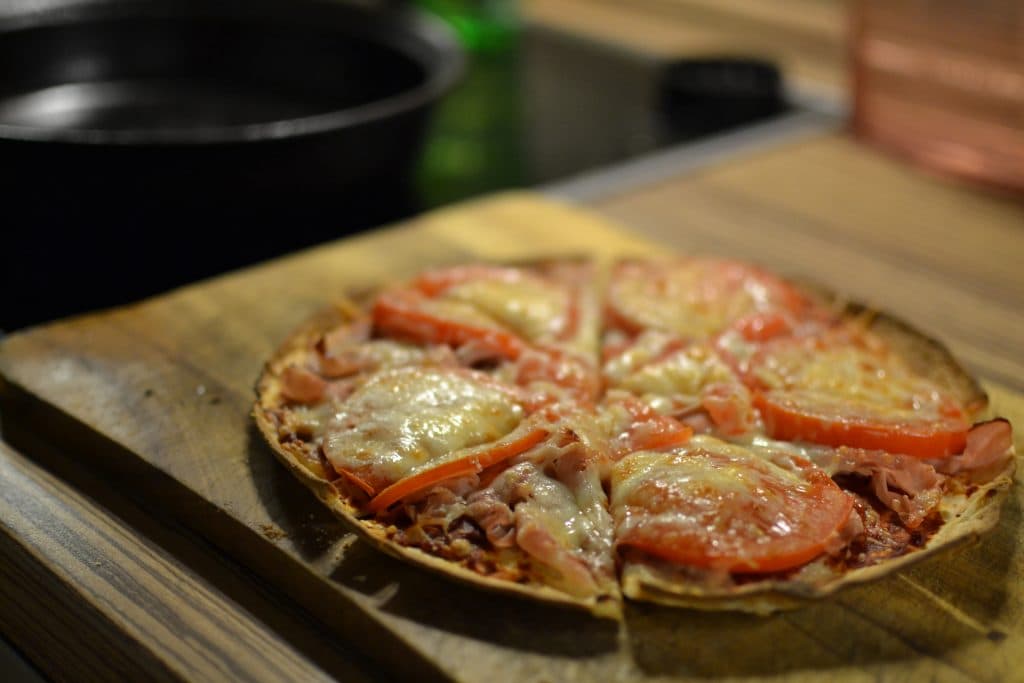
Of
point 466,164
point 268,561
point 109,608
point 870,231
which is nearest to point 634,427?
point 268,561

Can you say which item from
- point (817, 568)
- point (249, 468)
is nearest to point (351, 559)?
point (249, 468)

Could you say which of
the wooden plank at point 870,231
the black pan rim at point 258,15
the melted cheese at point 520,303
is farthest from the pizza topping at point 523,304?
the wooden plank at point 870,231

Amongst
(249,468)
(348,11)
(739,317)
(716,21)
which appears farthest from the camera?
(716,21)

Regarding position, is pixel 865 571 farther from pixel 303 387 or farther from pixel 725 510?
pixel 303 387

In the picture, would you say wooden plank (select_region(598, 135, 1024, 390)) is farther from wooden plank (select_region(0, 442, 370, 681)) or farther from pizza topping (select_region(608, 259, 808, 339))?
wooden plank (select_region(0, 442, 370, 681))

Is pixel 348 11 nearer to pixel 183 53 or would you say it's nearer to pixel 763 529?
pixel 183 53

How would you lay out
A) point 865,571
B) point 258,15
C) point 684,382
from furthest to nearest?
1. point 258,15
2. point 684,382
3. point 865,571

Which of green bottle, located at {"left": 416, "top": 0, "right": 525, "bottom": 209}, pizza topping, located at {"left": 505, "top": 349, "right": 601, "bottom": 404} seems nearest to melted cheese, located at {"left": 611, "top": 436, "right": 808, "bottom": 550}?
pizza topping, located at {"left": 505, "top": 349, "right": 601, "bottom": 404}
